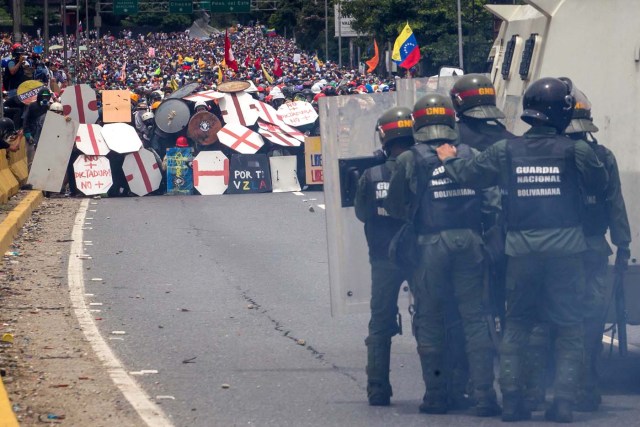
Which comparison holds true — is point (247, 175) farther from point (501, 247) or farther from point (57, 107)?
point (501, 247)

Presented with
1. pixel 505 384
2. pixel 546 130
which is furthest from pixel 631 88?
pixel 505 384

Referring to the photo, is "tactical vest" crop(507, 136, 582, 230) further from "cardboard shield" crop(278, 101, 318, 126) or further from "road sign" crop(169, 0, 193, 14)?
"road sign" crop(169, 0, 193, 14)

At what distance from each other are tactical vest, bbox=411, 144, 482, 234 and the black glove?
816mm

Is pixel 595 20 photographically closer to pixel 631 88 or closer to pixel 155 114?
pixel 631 88

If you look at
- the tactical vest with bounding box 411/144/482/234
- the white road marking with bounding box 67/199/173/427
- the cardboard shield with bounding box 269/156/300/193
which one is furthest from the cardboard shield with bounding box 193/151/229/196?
the tactical vest with bounding box 411/144/482/234

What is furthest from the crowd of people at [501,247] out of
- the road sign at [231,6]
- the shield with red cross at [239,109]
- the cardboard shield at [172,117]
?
the road sign at [231,6]

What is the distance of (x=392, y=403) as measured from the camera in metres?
7.51

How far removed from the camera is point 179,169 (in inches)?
944

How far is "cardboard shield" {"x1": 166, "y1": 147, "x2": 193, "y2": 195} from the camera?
2389 cm

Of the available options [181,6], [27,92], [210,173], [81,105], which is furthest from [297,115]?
[181,6]

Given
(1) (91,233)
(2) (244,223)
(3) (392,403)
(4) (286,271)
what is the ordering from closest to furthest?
1. (3) (392,403)
2. (4) (286,271)
3. (1) (91,233)
4. (2) (244,223)

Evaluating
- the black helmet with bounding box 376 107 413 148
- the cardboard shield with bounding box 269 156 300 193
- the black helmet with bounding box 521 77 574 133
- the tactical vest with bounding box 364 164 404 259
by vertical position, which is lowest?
the cardboard shield with bounding box 269 156 300 193

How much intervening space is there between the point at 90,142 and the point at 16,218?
20.3 ft

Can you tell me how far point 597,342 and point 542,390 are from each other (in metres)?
0.62
